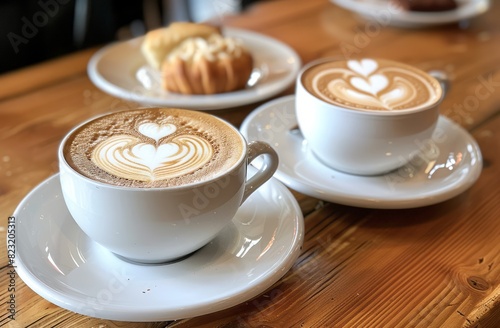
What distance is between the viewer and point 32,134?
0.92 metres

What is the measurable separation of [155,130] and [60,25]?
176 cm

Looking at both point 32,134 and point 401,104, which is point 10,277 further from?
point 401,104

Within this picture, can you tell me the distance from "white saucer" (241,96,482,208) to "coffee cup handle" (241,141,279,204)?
0.32 feet

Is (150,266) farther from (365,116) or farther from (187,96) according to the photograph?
(187,96)

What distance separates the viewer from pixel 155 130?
66cm

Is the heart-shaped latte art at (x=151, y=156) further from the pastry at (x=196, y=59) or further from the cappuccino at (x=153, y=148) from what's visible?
the pastry at (x=196, y=59)

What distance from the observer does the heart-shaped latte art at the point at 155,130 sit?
65cm

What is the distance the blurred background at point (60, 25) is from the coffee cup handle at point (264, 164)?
3.96ft

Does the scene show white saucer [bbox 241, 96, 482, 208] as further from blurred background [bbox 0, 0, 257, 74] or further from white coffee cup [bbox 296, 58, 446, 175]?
blurred background [bbox 0, 0, 257, 74]

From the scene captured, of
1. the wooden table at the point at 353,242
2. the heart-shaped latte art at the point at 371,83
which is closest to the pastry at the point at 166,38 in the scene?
the wooden table at the point at 353,242

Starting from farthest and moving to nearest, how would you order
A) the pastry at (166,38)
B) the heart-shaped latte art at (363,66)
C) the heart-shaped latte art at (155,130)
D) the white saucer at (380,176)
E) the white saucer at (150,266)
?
the pastry at (166,38) < the heart-shaped latte art at (363,66) < the white saucer at (380,176) < the heart-shaped latte art at (155,130) < the white saucer at (150,266)

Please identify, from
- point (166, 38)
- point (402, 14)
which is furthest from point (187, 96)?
point (402, 14)

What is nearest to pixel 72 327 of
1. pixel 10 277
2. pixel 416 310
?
pixel 10 277

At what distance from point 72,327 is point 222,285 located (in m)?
0.15
